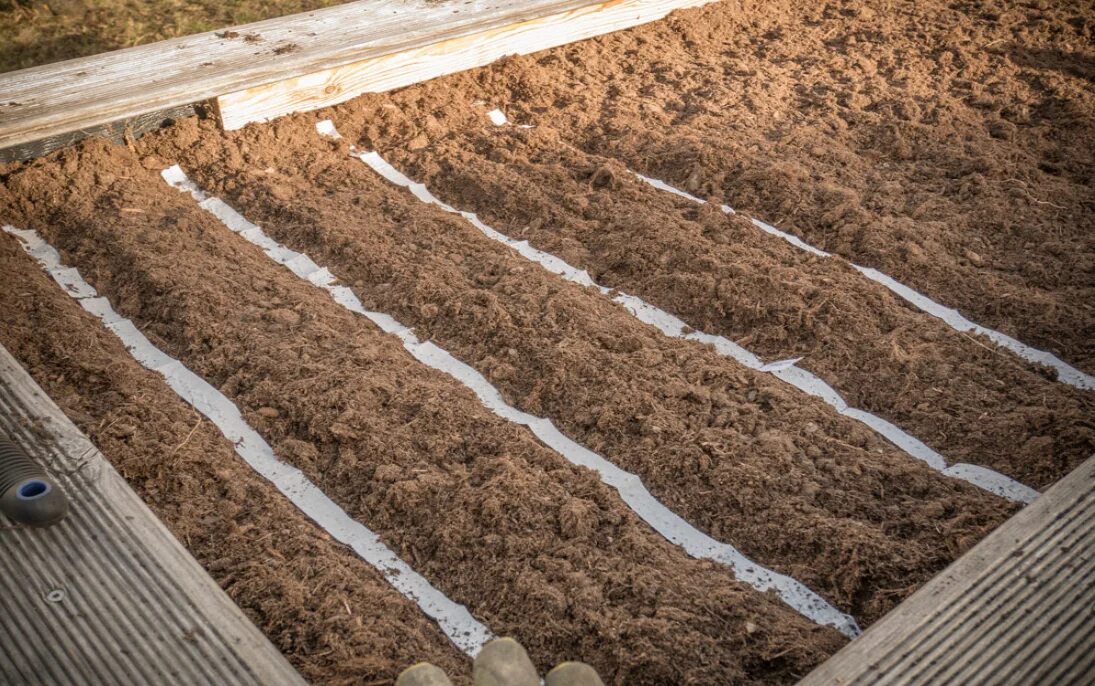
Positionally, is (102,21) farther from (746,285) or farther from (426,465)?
(746,285)

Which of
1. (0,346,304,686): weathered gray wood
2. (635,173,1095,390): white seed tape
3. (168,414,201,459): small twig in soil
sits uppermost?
(0,346,304,686): weathered gray wood

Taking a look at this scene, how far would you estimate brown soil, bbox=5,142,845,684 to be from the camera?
2170 millimetres

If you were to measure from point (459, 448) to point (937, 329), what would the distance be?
1.85 metres

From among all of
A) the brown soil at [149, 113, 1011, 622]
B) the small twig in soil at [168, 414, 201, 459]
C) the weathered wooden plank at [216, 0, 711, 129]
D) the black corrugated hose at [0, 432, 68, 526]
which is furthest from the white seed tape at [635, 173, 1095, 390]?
the black corrugated hose at [0, 432, 68, 526]

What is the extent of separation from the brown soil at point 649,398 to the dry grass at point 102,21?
139 centimetres

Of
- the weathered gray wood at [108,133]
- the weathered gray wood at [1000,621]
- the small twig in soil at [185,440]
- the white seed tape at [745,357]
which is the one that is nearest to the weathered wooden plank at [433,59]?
the weathered gray wood at [108,133]

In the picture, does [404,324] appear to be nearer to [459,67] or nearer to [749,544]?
[749,544]

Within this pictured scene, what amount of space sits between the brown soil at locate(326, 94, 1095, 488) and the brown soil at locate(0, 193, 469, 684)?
163 cm

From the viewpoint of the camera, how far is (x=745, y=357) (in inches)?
125

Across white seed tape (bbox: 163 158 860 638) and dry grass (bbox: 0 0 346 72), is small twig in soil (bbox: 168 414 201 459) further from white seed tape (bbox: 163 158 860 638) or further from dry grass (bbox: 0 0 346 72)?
dry grass (bbox: 0 0 346 72)

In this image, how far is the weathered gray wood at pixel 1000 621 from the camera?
1.75 m

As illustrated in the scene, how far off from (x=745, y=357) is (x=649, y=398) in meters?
0.52

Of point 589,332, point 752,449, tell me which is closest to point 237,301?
point 589,332

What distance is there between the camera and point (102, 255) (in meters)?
3.50
